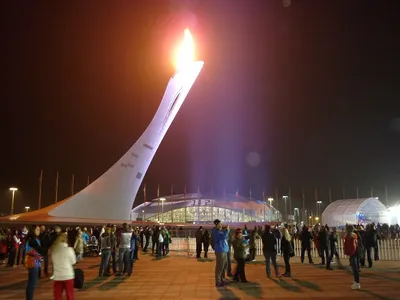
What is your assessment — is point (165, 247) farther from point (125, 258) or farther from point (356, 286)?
point (356, 286)

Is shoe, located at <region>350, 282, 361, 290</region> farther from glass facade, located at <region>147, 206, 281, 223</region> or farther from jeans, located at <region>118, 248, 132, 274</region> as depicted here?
glass facade, located at <region>147, 206, 281, 223</region>

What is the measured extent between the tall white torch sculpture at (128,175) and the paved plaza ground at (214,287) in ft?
57.6

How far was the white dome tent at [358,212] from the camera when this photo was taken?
55.2 meters

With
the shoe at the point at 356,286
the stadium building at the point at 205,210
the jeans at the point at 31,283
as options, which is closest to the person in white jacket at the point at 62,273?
the jeans at the point at 31,283

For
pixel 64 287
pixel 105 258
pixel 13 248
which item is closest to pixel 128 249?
pixel 105 258

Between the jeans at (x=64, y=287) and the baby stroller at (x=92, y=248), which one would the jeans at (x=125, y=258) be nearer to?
the jeans at (x=64, y=287)

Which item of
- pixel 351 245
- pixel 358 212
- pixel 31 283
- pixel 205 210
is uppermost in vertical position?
pixel 205 210

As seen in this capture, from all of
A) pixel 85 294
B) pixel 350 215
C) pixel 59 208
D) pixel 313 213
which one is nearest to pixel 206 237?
pixel 85 294

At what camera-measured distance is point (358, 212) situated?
54875 mm

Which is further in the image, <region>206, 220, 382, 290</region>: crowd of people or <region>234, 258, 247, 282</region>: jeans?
<region>234, 258, 247, 282</region>: jeans

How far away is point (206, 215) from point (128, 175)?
4805cm

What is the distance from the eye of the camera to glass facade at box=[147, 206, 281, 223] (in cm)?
7981

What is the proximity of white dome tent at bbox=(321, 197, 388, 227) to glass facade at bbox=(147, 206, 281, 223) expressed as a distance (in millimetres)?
23522

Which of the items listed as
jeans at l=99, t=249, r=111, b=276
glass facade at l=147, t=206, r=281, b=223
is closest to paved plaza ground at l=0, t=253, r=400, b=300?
jeans at l=99, t=249, r=111, b=276
